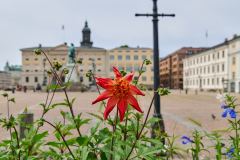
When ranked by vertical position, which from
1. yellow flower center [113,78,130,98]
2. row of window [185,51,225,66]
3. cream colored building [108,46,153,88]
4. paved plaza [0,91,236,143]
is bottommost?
paved plaza [0,91,236,143]

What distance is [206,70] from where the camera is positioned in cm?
7969

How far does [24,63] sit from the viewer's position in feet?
365

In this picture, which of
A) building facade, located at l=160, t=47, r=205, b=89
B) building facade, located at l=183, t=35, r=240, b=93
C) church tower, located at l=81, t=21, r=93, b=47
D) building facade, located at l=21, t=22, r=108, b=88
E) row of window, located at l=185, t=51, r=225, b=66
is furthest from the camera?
building facade, located at l=160, t=47, r=205, b=89

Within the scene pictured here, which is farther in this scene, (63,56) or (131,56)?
(131,56)

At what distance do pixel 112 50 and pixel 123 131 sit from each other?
115430 millimetres

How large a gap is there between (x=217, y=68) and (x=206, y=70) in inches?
335

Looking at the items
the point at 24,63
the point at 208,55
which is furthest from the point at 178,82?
the point at 24,63

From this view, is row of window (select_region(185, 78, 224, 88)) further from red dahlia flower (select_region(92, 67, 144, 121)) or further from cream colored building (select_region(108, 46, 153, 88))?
red dahlia flower (select_region(92, 67, 144, 121))

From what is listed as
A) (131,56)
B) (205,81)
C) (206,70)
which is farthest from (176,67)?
(206,70)

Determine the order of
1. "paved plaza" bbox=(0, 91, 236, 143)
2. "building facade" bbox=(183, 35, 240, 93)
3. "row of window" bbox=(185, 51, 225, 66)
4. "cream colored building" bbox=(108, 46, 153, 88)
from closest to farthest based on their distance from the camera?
1. "paved plaza" bbox=(0, 91, 236, 143)
2. "building facade" bbox=(183, 35, 240, 93)
3. "row of window" bbox=(185, 51, 225, 66)
4. "cream colored building" bbox=(108, 46, 153, 88)

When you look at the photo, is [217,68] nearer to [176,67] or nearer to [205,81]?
[205,81]

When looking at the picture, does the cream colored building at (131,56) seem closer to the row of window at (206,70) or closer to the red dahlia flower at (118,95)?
the row of window at (206,70)

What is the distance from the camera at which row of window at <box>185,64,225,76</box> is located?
69.2 meters

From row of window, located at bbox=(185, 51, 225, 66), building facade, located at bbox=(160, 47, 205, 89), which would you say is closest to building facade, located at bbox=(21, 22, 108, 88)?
building facade, located at bbox=(160, 47, 205, 89)
